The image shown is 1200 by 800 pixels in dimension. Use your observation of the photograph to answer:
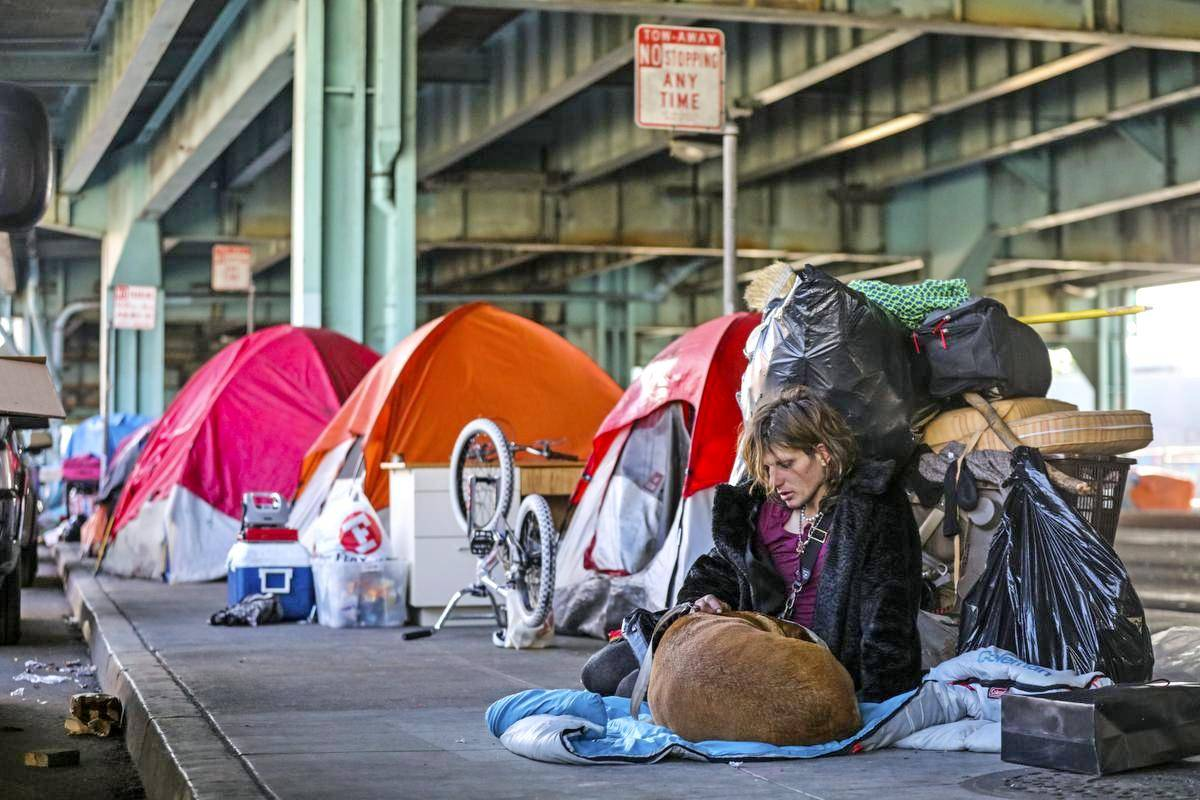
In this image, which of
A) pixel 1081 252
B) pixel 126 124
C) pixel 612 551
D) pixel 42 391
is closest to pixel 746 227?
pixel 1081 252

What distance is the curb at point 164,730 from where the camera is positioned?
482cm

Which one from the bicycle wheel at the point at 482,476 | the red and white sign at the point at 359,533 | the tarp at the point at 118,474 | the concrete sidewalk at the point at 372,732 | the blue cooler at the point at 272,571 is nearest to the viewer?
the concrete sidewalk at the point at 372,732

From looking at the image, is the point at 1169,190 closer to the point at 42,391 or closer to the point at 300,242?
the point at 300,242

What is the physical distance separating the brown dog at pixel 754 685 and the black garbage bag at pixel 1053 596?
36.5 inches

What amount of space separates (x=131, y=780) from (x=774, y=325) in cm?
305

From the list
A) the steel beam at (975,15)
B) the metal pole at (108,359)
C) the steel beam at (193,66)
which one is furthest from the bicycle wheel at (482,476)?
the metal pole at (108,359)

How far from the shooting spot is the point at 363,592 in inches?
416

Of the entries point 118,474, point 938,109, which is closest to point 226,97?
point 118,474

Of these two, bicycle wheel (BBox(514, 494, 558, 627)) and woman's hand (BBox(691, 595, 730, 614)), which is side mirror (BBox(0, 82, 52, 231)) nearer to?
woman's hand (BBox(691, 595, 730, 614))

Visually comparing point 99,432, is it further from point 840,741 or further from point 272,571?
point 840,741

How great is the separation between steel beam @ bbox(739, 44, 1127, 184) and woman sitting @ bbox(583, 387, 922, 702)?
13.0m

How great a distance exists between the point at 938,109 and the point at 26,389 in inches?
576

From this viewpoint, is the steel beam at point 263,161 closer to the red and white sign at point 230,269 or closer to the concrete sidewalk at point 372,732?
the red and white sign at point 230,269

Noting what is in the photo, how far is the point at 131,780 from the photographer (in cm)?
610
